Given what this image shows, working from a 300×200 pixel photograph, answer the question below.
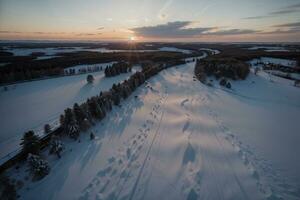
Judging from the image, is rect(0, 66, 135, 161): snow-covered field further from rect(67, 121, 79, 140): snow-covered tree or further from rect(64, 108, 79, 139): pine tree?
rect(67, 121, 79, 140): snow-covered tree

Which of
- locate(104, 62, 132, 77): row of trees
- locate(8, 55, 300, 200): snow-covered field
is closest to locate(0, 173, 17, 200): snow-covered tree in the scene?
locate(8, 55, 300, 200): snow-covered field

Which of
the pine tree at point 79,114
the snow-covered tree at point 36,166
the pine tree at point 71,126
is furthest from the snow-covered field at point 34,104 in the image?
the snow-covered tree at point 36,166

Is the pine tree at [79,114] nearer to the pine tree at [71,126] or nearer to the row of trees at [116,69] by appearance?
the pine tree at [71,126]

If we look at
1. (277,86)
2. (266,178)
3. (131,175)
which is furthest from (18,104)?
(277,86)

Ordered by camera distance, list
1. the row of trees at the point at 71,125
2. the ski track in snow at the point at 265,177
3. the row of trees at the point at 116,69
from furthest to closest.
Answer: 1. the row of trees at the point at 116,69
2. the row of trees at the point at 71,125
3. the ski track in snow at the point at 265,177

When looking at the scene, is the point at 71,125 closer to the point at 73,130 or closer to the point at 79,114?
the point at 73,130

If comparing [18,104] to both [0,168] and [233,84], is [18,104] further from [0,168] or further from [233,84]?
[233,84]
